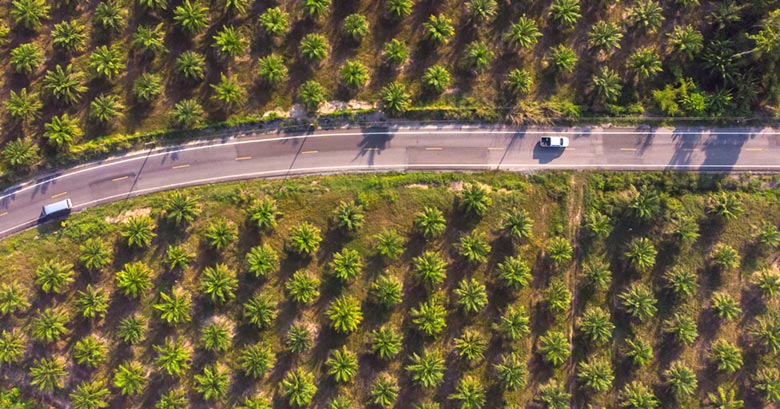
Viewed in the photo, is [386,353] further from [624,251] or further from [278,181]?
[624,251]

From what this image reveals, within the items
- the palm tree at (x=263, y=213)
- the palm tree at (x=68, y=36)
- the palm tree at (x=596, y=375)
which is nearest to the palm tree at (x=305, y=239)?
the palm tree at (x=263, y=213)

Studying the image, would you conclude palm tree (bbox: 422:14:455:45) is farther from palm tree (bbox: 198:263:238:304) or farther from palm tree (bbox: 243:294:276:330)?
palm tree (bbox: 198:263:238:304)

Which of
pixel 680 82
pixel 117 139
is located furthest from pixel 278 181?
pixel 680 82

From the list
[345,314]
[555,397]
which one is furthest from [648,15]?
[345,314]

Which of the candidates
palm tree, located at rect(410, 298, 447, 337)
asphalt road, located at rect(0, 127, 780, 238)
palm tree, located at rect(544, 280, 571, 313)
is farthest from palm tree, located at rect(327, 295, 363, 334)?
palm tree, located at rect(544, 280, 571, 313)

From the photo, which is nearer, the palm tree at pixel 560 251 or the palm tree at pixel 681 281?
the palm tree at pixel 681 281

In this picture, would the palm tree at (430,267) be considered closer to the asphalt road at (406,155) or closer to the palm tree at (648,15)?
the asphalt road at (406,155)
